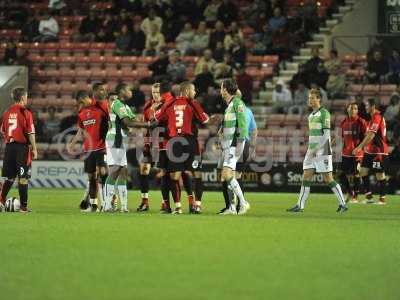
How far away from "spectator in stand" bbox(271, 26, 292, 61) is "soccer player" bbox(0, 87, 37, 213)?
Result: 14706mm

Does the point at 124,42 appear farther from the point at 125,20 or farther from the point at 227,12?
the point at 227,12

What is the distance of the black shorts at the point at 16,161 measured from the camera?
16.8m

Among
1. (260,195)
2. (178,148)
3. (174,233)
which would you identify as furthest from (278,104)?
(174,233)

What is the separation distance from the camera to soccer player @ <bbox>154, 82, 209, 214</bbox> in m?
16.5

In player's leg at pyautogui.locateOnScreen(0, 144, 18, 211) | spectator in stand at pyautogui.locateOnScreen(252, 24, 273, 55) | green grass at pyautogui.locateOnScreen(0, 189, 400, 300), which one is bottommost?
green grass at pyautogui.locateOnScreen(0, 189, 400, 300)

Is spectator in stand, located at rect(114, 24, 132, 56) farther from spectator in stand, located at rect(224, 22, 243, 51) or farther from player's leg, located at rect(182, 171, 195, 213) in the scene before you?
player's leg, located at rect(182, 171, 195, 213)

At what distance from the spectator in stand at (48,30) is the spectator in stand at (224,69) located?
7024 mm

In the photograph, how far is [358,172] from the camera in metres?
22.5

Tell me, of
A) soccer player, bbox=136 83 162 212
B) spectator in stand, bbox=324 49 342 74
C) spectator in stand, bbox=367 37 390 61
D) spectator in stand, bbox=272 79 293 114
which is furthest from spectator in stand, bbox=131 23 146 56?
soccer player, bbox=136 83 162 212

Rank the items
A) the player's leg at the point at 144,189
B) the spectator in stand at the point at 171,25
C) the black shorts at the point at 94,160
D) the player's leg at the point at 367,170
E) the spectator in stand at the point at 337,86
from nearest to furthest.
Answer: the black shorts at the point at 94,160, the player's leg at the point at 144,189, the player's leg at the point at 367,170, the spectator in stand at the point at 337,86, the spectator in stand at the point at 171,25

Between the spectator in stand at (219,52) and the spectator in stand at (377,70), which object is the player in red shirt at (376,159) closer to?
the spectator in stand at (377,70)

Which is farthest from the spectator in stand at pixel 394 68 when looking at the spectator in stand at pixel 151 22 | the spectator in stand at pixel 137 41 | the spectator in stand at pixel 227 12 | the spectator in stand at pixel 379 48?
the spectator in stand at pixel 137 41

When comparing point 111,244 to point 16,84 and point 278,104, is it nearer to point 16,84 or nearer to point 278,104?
point 278,104

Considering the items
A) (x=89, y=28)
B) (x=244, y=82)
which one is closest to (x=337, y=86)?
(x=244, y=82)
